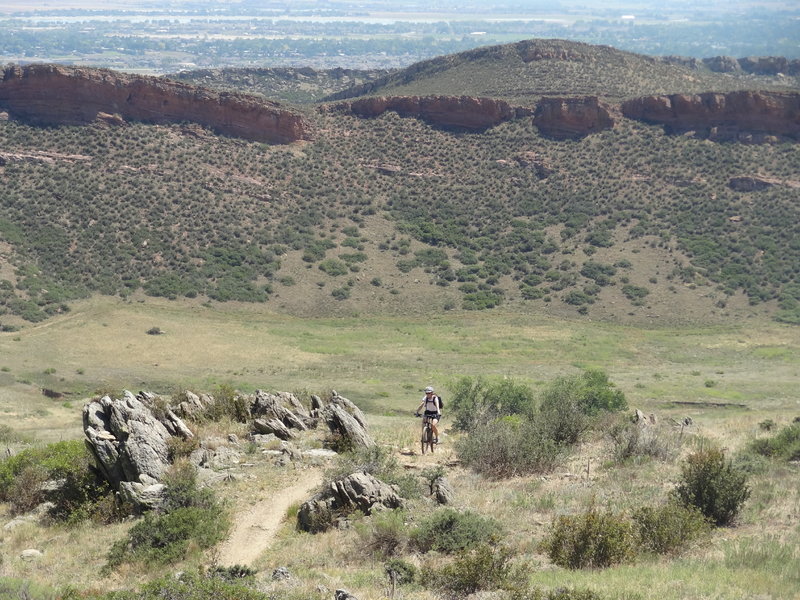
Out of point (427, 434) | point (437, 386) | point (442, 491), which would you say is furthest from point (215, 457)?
point (437, 386)

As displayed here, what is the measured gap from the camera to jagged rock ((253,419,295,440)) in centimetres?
2178

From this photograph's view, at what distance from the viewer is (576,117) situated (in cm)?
6950

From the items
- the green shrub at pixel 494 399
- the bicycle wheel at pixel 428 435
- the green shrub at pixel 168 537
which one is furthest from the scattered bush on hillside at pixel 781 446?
the green shrub at pixel 168 537

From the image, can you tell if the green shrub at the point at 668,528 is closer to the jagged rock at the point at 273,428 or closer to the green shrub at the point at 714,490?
the green shrub at the point at 714,490

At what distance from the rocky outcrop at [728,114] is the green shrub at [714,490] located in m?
56.4

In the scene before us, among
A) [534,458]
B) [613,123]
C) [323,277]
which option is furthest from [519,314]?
[534,458]

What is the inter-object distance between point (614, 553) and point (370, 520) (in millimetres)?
4158

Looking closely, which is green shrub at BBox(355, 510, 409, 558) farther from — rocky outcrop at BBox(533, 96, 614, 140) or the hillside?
rocky outcrop at BBox(533, 96, 614, 140)

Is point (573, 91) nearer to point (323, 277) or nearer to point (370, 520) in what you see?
point (323, 277)

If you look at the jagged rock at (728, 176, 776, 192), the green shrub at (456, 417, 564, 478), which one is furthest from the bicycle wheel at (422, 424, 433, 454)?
the jagged rock at (728, 176, 776, 192)

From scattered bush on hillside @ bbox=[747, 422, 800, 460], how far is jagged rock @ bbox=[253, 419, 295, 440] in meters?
10.0

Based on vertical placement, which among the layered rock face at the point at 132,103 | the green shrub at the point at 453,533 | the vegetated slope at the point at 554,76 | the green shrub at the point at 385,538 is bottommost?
the green shrub at the point at 385,538

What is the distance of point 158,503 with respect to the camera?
56.6 ft

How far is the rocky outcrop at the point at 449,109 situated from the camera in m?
71.3
